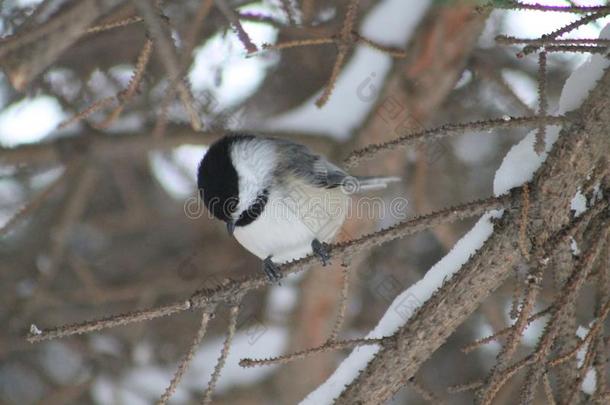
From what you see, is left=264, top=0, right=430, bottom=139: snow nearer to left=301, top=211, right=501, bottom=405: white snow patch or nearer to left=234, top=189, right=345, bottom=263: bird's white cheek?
left=234, top=189, right=345, bottom=263: bird's white cheek

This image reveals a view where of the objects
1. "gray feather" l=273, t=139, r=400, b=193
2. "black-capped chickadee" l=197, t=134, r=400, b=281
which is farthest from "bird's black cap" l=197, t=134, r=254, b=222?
"gray feather" l=273, t=139, r=400, b=193

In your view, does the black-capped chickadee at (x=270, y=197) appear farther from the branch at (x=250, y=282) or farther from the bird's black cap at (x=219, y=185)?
the branch at (x=250, y=282)

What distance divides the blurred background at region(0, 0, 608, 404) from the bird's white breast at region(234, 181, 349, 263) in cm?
62

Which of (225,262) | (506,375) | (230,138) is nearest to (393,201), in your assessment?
(225,262)

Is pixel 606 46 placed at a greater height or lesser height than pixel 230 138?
greater

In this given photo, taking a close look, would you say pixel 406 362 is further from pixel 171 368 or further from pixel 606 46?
pixel 171 368

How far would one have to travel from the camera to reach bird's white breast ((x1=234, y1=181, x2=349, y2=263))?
271cm

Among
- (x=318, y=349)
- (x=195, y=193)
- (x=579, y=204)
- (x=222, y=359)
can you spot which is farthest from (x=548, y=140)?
(x=195, y=193)

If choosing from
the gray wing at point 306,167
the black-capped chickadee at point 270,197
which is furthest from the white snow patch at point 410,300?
the gray wing at point 306,167

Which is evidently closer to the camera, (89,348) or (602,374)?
(602,374)

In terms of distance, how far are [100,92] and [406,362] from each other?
261 cm

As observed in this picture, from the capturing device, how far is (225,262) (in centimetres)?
462

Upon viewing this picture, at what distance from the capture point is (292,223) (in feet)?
8.93

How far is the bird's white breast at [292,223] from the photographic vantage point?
8.91 ft
